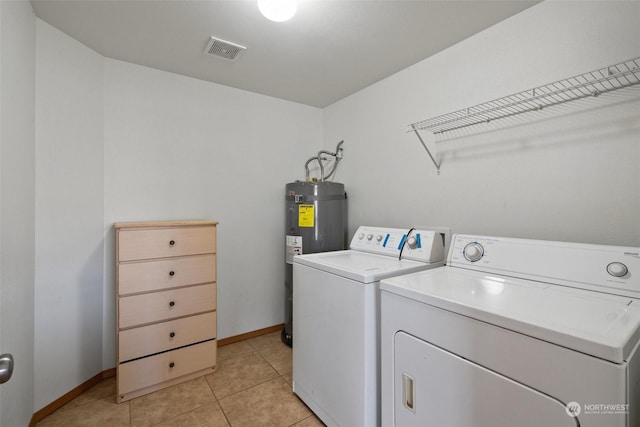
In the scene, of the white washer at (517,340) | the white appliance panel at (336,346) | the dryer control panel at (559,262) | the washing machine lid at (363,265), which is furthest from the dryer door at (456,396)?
the dryer control panel at (559,262)

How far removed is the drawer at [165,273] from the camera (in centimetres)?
173

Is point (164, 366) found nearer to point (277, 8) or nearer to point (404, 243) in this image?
point (404, 243)

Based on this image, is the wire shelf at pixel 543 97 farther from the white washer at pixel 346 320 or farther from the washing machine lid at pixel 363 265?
the washing machine lid at pixel 363 265

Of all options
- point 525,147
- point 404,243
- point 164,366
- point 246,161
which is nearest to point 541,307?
point 404,243

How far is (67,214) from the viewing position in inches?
69.5

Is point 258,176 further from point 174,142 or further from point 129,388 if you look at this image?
point 129,388

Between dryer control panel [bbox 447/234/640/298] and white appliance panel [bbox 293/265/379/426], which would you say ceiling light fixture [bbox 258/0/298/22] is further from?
dryer control panel [bbox 447/234/640/298]

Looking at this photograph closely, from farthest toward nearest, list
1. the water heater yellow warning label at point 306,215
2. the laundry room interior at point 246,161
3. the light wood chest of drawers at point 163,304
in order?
the water heater yellow warning label at point 306,215 < the light wood chest of drawers at point 163,304 < the laundry room interior at point 246,161

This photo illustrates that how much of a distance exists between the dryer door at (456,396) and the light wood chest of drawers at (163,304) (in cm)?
142

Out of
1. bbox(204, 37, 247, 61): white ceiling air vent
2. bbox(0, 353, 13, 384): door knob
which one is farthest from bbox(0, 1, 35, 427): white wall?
bbox(204, 37, 247, 61): white ceiling air vent

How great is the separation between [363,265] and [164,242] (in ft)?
4.25

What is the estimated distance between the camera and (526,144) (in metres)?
1.53

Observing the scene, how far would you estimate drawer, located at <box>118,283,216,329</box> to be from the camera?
173cm

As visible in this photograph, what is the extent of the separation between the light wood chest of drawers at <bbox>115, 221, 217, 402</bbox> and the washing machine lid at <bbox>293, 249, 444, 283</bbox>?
0.76 m
